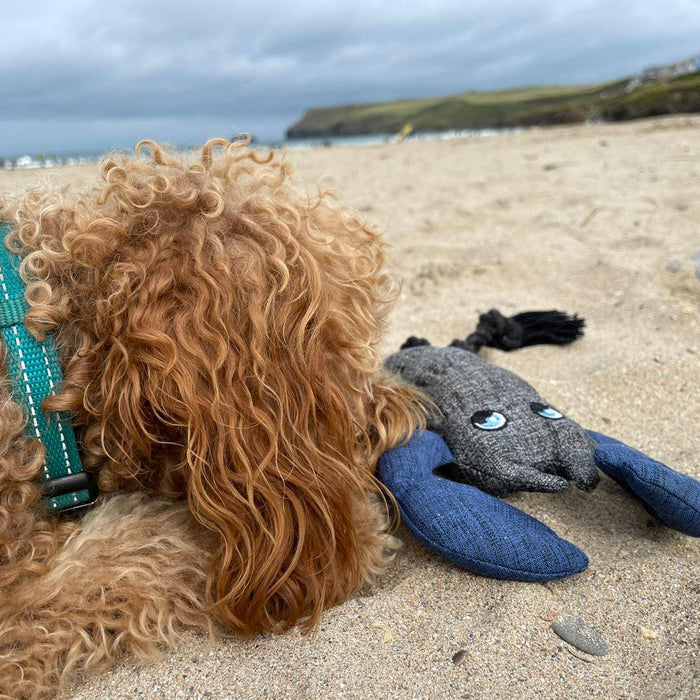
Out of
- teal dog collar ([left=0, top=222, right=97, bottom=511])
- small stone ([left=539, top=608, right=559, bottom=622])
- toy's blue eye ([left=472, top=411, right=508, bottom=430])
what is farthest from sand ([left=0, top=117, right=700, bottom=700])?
teal dog collar ([left=0, top=222, right=97, bottom=511])

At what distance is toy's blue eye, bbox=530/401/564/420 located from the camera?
2010 mm

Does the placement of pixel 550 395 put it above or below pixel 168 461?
below

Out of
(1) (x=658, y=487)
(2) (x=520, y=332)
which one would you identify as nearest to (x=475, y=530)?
(1) (x=658, y=487)

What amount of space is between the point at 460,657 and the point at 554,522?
0.61 meters

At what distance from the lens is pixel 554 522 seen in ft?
6.31

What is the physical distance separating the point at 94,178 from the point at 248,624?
1257mm

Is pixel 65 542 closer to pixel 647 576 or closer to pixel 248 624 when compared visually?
pixel 248 624

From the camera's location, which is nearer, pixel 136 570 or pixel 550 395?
pixel 136 570

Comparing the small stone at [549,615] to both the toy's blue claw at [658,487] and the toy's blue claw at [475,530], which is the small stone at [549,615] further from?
the toy's blue claw at [658,487]

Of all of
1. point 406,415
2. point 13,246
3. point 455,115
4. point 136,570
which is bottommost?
point 136,570

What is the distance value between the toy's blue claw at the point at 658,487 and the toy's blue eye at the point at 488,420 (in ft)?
0.99

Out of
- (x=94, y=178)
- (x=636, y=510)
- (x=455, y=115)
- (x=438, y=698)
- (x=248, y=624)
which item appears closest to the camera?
(x=438, y=698)

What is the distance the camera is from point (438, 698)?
4.49ft

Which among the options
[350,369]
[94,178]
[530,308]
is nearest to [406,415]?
[350,369]
